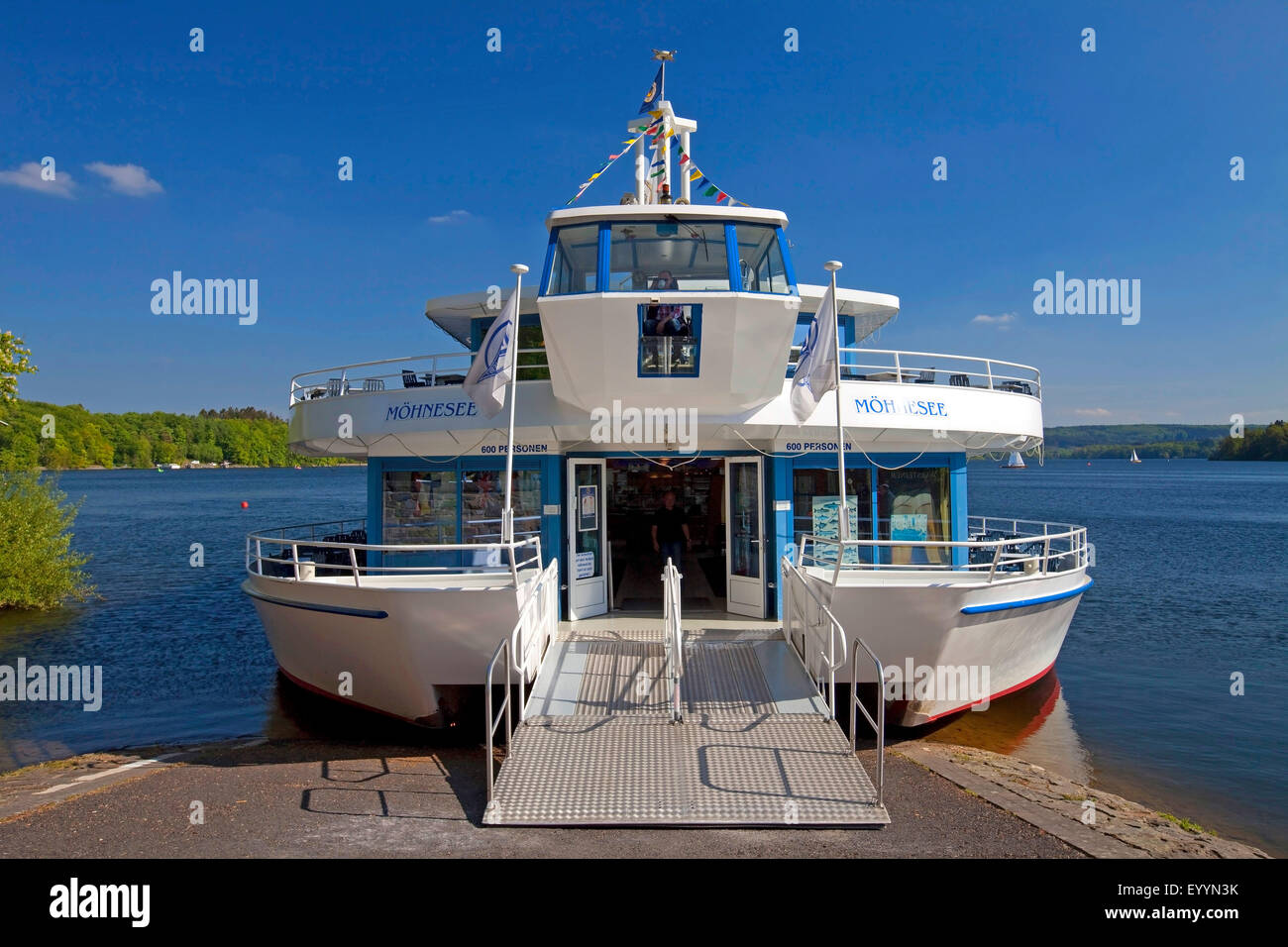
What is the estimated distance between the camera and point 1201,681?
1518 centimetres

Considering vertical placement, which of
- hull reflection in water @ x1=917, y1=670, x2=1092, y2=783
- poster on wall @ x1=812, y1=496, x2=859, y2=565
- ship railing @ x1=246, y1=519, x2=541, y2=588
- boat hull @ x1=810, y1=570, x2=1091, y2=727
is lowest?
hull reflection in water @ x1=917, y1=670, x2=1092, y2=783

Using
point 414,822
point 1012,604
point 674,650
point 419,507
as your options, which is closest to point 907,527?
point 1012,604

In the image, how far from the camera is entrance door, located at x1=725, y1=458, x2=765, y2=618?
451 inches

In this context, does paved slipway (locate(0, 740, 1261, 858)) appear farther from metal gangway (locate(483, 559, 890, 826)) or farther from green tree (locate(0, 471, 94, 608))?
green tree (locate(0, 471, 94, 608))

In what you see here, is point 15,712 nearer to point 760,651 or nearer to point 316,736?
point 316,736

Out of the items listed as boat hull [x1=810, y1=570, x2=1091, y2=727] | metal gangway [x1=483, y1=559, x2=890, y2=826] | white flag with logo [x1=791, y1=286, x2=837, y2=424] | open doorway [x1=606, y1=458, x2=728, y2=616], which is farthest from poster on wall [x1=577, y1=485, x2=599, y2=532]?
boat hull [x1=810, y1=570, x2=1091, y2=727]

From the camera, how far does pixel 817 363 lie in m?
9.11

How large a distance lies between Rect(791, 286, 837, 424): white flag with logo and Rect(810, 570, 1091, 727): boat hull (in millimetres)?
2116

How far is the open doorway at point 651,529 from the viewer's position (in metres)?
12.7

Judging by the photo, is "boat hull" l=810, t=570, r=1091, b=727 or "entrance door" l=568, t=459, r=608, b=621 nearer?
"boat hull" l=810, t=570, r=1091, b=727

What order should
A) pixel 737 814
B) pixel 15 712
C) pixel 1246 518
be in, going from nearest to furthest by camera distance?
1. pixel 737 814
2. pixel 15 712
3. pixel 1246 518

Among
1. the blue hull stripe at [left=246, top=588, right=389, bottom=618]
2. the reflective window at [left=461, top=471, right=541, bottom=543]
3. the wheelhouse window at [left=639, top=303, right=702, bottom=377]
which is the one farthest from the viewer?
the reflective window at [left=461, top=471, right=541, bottom=543]
